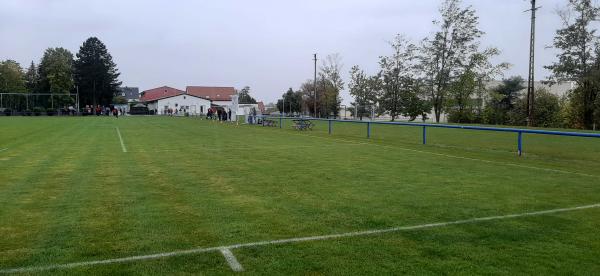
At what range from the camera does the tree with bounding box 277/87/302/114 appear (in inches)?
3398

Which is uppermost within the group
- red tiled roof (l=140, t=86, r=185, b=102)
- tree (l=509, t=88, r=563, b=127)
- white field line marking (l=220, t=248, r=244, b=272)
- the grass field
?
red tiled roof (l=140, t=86, r=185, b=102)

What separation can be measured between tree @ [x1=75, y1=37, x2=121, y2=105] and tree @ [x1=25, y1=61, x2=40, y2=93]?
928 centimetres

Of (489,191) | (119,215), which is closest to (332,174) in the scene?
(489,191)

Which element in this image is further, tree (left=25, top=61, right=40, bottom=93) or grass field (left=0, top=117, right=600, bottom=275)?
tree (left=25, top=61, right=40, bottom=93)

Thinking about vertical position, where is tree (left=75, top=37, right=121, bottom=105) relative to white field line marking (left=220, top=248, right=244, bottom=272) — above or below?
above

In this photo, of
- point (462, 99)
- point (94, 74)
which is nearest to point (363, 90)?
point (462, 99)

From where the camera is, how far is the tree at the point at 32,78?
91.8 meters

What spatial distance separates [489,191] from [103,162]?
8.70 metres

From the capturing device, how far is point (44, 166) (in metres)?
10.6

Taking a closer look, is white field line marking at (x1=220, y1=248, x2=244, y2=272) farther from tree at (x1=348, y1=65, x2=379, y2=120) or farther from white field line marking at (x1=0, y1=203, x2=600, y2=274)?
tree at (x1=348, y1=65, x2=379, y2=120)

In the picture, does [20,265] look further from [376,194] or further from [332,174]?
[332,174]

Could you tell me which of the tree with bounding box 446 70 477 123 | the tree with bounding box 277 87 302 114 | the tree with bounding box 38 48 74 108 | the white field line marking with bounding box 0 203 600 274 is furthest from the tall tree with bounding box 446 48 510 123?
the tree with bounding box 38 48 74 108

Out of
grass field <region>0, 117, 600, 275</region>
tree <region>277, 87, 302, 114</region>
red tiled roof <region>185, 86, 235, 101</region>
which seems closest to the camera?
grass field <region>0, 117, 600, 275</region>

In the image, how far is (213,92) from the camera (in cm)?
12019
